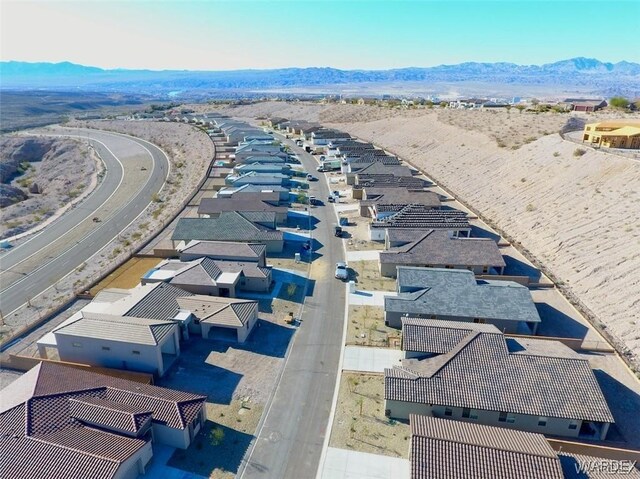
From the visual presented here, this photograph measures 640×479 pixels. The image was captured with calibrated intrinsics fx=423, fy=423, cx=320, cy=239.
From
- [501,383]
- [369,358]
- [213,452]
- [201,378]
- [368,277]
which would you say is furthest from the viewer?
[368,277]

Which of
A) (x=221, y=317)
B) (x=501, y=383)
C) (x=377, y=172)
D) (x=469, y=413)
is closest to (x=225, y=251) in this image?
(x=221, y=317)

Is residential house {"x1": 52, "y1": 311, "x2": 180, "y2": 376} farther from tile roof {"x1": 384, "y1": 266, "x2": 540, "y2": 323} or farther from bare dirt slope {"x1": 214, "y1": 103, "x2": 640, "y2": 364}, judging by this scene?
bare dirt slope {"x1": 214, "y1": 103, "x2": 640, "y2": 364}

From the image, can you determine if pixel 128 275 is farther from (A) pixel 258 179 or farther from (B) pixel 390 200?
(B) pixel 390 200

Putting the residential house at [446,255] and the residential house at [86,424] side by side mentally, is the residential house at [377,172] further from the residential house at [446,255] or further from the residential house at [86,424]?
the residential house at [86,424]

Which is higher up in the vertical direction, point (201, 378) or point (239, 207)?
point (239, 207)

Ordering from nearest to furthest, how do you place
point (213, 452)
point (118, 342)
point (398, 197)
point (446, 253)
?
point (213, 452) → point (118, 342) → point (446, 253) → point (398, 197)

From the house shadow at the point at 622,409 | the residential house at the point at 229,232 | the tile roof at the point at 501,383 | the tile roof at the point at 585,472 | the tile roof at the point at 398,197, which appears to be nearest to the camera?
the tile roof at the point at 585,472

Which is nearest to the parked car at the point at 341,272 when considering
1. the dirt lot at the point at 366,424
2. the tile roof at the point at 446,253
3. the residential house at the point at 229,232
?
the tile roof at the point at 446,253

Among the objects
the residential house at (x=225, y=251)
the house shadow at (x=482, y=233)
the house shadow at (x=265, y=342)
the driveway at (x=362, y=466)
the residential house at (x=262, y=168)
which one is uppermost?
the residential house at (x=262, y=168)
